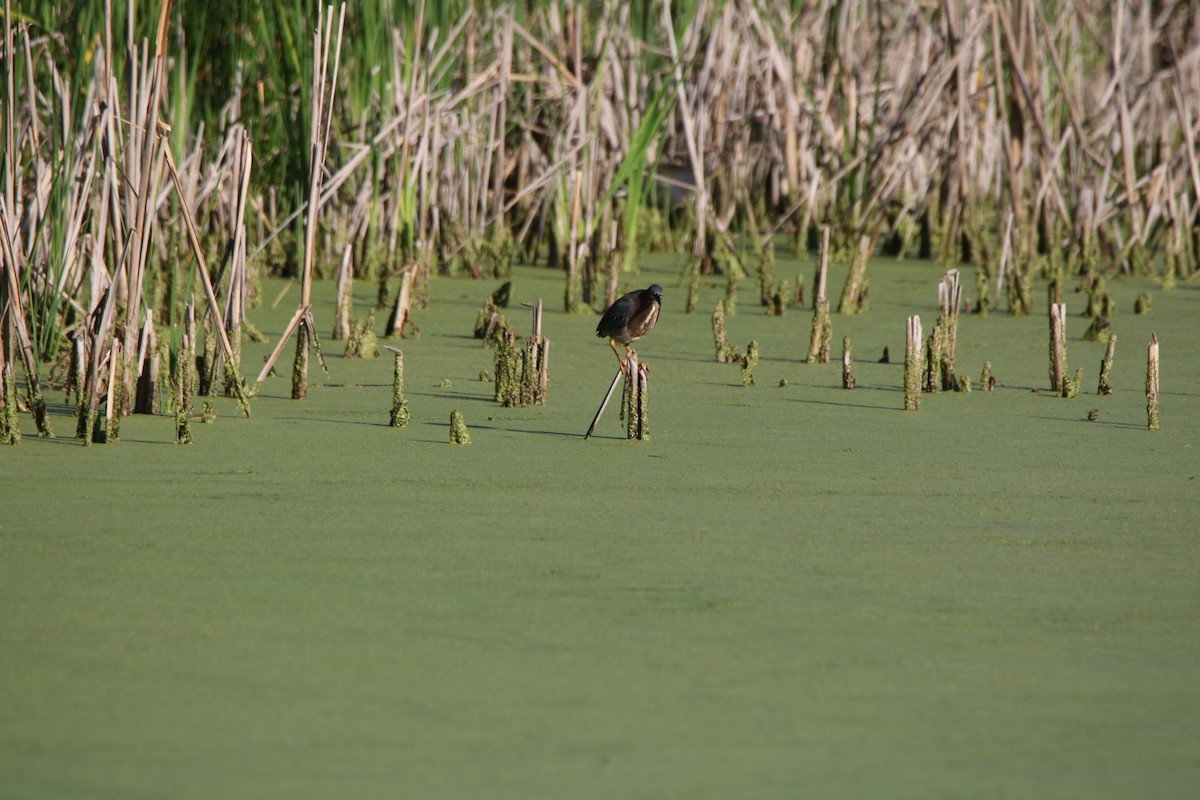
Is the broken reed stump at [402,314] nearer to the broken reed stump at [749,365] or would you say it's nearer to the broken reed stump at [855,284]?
the broken reed stump at [749,365]

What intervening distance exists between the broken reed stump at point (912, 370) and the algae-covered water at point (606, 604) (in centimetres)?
9

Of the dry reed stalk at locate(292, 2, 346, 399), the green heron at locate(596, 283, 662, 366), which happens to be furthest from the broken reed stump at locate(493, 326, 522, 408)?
the dry reed stalk at locate(292, 2, 346, 399)

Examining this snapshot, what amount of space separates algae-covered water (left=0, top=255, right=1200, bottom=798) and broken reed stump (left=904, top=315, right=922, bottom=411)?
3.4 inches

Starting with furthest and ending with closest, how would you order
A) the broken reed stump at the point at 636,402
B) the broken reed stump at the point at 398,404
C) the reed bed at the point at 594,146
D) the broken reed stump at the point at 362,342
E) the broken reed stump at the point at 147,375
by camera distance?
the broken reed stump at the point at 362,342
the reed bed at the point at 594,146
the broken reed stump at the point at 147,375
the broken reed stump at the point at 398,404
the broken reed stump at the point at 636,402

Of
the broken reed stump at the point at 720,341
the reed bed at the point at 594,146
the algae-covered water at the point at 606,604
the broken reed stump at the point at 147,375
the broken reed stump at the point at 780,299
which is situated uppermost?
the reed bed at the point at 594,146

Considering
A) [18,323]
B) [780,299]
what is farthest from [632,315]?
[780,299]

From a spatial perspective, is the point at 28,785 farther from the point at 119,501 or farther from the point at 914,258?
the point at 914,258

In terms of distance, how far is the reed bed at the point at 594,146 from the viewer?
509 cm

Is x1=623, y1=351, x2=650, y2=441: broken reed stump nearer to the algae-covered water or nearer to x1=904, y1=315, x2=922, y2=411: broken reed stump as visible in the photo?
the algae-covered water

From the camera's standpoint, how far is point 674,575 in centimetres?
281

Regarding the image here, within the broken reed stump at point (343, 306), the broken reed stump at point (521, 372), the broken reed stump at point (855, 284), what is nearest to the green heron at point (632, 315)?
the broken reed stump at point (521, 372)

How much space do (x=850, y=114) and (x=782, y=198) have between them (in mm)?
760

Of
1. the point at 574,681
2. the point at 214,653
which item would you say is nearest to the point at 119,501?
the point at 214,653

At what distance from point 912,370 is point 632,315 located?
2.80ft
